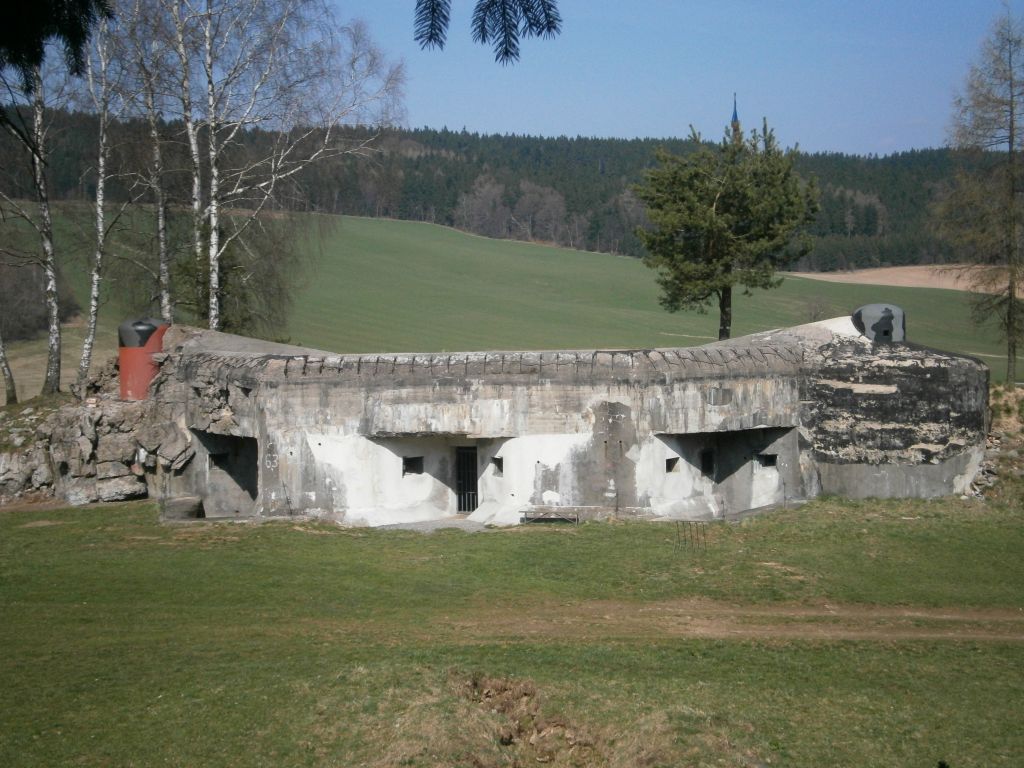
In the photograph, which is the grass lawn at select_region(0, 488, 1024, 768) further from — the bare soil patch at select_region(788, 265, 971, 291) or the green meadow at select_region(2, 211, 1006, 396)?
the bare soil patch at select_region(788, 265, 971, 291)

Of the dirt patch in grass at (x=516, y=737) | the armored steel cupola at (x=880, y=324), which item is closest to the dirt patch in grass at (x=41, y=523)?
the dirt patch in grass at (x=516, y=737)

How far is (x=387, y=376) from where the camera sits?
1711 centimetres

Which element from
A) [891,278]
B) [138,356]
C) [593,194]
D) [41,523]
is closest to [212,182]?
[138,356]

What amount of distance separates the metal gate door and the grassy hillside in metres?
21.3

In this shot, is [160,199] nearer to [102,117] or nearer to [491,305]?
[102,117]

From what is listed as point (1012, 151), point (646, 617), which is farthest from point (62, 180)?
point (1012, 151)

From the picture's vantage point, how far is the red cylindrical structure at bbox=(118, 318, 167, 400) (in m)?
19.4

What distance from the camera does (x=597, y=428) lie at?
55.1 ft

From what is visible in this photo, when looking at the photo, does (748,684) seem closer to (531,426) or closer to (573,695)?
(573,695)

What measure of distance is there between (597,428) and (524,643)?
6.15m

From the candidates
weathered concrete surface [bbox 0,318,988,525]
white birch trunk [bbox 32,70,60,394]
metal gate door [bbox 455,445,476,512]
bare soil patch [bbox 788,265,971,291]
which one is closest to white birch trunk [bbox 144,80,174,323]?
white birch trunk [bbox 32,70,60,394]

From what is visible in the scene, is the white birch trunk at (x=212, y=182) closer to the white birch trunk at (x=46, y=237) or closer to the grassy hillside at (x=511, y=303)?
the white birch trunk at (x=46, y=237)

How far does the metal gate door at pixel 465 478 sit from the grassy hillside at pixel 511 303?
21.3m

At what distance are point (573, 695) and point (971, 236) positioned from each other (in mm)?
19152
